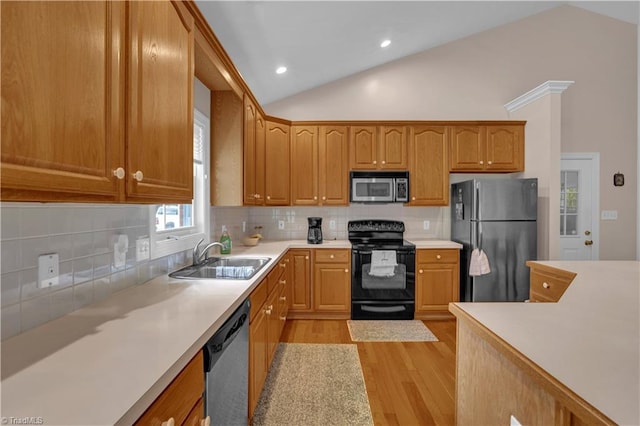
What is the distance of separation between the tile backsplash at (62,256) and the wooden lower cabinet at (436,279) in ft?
9.28

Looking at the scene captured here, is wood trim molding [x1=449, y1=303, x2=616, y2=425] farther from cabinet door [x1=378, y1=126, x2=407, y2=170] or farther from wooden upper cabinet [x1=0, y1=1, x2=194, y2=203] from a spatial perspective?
cabinet door [x1=378, y1=126, x2=407, y2=170]

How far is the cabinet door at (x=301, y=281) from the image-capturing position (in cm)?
336

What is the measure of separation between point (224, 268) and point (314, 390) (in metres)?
1.06

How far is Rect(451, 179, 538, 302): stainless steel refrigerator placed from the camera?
10.4 ft

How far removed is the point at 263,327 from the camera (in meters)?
1.93

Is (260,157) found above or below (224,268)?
above

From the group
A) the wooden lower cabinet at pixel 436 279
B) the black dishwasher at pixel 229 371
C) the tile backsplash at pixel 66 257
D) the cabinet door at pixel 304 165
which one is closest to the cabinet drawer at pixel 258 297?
the black dishwasher at pixel 229 371

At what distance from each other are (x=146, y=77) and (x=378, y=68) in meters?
3.56

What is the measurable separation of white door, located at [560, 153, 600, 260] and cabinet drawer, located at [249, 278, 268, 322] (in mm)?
4053

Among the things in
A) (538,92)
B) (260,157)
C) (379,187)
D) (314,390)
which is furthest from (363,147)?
(314,390)

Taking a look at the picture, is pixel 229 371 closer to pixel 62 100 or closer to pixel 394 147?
pixel 62 100

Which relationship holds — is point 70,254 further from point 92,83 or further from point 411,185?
point 411,185

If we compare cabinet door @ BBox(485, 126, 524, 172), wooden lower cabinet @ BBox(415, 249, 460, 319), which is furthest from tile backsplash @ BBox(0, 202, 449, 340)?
cabinet door @ BBox(485, 126, 524, 172)

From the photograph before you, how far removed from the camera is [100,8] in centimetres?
85
